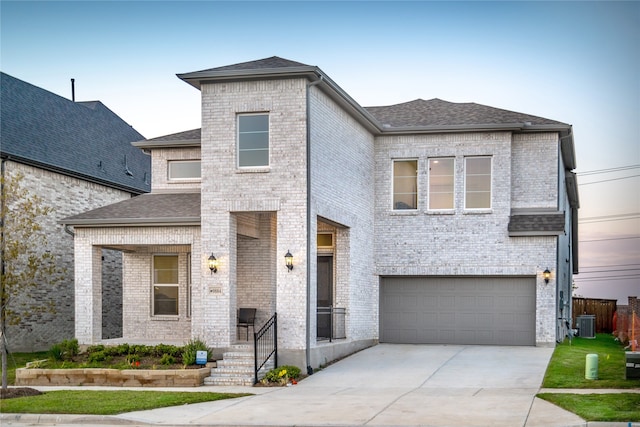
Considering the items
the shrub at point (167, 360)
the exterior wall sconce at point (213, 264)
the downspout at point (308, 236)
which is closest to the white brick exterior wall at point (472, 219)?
the downspout at point (308, 236)

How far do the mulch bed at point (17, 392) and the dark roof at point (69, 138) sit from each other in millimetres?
10513

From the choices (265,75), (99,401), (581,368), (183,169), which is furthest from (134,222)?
(581,368)

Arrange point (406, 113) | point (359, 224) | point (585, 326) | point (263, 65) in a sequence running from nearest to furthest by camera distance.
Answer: point (263, 65)
point (359, 224)
point (406, 113)
point (585, 326)

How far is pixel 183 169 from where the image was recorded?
25.3 meters

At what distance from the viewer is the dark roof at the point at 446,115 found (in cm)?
2516

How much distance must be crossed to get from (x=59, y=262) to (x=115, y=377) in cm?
1051

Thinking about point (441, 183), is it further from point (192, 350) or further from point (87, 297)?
point (87, 297)

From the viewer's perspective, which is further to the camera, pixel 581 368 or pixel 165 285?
pixel 165 285

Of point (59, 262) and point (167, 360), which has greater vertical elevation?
point (59, 262)

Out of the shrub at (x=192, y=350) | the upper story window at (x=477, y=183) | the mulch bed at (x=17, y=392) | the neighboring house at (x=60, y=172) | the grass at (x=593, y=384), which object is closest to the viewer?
the grass at (x=593, y=384)

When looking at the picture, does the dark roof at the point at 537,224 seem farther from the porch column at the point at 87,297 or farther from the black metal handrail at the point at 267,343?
the porch column at the point at 87,297

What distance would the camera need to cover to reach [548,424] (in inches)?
504

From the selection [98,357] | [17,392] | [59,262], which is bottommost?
[17,392]

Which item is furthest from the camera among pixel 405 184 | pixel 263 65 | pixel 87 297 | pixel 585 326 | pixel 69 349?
pixel 585 326
